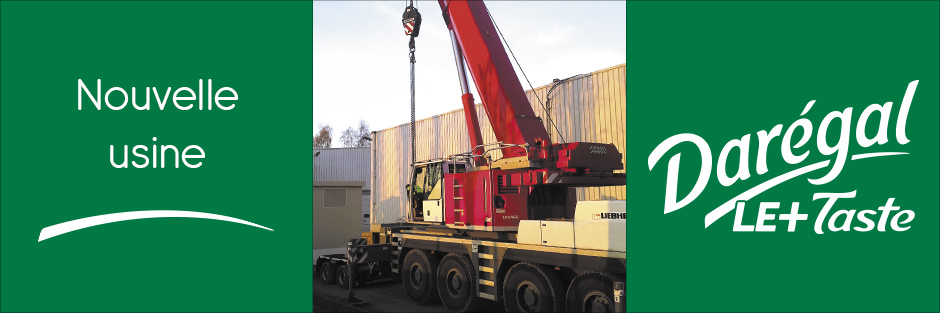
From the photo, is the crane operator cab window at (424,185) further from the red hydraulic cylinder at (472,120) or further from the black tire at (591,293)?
the black tire at (591,293)

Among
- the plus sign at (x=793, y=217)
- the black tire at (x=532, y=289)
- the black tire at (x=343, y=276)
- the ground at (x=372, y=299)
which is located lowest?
the ground at (x=372, y=299)

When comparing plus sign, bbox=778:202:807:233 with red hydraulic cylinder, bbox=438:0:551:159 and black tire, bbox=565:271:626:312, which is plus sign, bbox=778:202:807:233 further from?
red hydraulic cylinder, bbox=438:0:551:159

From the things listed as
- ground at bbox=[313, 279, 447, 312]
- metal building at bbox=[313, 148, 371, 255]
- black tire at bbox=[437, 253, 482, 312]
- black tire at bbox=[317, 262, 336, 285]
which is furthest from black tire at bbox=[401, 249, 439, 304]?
metal building at bbox=[313, 148, 371, 255]

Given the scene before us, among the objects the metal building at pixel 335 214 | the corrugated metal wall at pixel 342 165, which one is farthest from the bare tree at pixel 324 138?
the metal building at pixel 335 214

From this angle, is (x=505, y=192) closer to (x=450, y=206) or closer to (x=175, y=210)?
(x=450, y=206)

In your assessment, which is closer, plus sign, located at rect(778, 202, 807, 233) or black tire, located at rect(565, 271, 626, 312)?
plus sign, located at rect(778, 202, 807, 233)

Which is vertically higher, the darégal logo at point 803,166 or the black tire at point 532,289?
the darégal logo at point 803,166

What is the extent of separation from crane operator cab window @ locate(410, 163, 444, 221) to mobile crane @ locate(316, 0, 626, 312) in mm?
25

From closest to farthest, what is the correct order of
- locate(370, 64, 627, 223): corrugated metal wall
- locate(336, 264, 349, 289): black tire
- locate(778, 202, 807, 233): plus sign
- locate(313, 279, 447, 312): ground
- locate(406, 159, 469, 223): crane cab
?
1. locate(778, 202, 807, 233): plus sign
2. locate(313, 279, 447, 312): ground
3. locate(406, 159, 469, 223): crane cab
4. locate(336, 264, 349, 289): black tire
5. locate(370, 64, 627, 223): corrugated metal wall

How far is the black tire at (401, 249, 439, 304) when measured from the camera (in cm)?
1169

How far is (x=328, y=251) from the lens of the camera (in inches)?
689

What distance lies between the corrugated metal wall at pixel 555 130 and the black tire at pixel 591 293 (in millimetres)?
5864

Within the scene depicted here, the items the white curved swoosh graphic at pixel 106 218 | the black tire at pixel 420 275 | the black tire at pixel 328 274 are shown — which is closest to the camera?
the white curved swoosh graphic at pixel 106 218

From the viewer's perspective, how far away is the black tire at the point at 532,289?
872 centimetres
